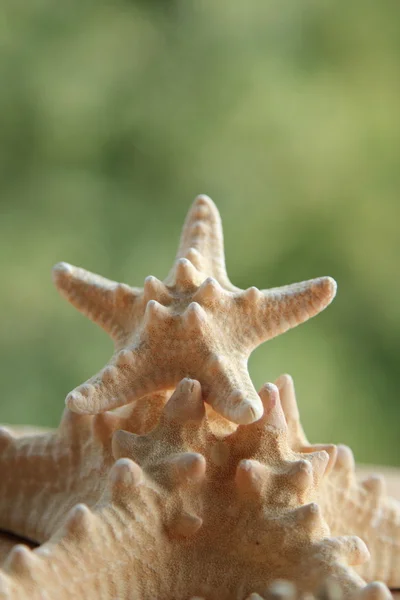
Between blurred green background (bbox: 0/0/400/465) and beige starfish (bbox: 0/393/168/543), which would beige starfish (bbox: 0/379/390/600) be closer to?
beige starfish (bbox: 0/393/168/543)

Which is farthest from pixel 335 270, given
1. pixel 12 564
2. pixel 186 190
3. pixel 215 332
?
pixel 12 564

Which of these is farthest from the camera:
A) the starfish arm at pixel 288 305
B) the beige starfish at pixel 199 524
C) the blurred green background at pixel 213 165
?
the blurred green background at pixel 213 165

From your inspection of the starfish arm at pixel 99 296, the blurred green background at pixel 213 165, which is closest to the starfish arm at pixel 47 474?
the starfish arm at pixel 99 296

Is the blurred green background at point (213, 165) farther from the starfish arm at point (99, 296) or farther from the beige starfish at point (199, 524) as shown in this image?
the beige starfish at point (199, 524)

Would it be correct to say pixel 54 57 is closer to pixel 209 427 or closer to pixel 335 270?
pixel 335 270

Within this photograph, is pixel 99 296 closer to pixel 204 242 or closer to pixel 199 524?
pixel 204 242

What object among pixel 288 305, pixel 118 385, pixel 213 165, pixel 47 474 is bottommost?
pixel 47 474

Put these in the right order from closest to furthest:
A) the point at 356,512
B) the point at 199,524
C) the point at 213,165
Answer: the point at 199,524
the point at 356,512
the point at 213,165

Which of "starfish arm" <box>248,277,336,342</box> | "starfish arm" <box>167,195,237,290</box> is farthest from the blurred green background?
"starfish arm" <box>248,277,336,342</box>

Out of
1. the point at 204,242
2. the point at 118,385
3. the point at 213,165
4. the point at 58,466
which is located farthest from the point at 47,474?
the point at 213,165
